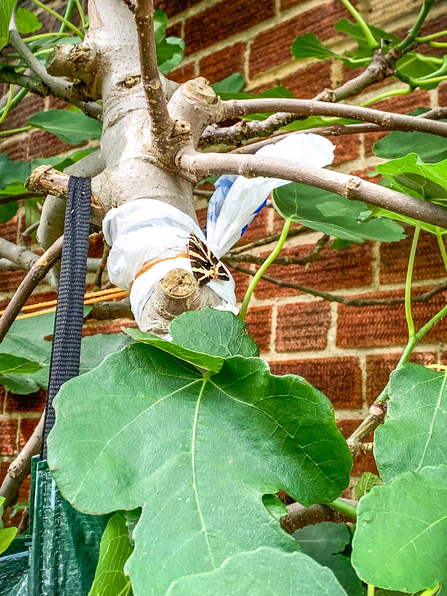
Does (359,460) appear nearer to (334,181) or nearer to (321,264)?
(321,264)

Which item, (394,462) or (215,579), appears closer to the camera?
(215,579)

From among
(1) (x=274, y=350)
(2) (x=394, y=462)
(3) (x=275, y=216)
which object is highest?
(2) (x=394, y=462)

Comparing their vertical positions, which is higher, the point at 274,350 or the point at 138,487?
the point at 138,487

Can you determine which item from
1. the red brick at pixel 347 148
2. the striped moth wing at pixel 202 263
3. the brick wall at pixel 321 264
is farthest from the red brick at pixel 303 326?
the striped moth wing at pixel 202 263

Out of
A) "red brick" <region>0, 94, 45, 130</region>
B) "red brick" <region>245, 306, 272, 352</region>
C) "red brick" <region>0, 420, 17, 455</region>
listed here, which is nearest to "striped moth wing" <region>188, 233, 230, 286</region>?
"red brick" <region>245, 306, 272, 352</region>

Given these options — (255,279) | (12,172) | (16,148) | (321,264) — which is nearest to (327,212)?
(255,279)

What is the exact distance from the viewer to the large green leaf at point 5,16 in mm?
614

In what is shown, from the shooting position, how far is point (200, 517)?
0.29 meters

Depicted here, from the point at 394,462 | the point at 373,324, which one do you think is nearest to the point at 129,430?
the point at 394,462

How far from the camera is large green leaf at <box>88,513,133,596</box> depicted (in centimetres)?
31

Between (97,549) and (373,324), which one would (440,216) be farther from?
(373,324)

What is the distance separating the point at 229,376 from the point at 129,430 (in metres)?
0.07

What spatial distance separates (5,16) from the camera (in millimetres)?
632

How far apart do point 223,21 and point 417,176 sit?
896mm
